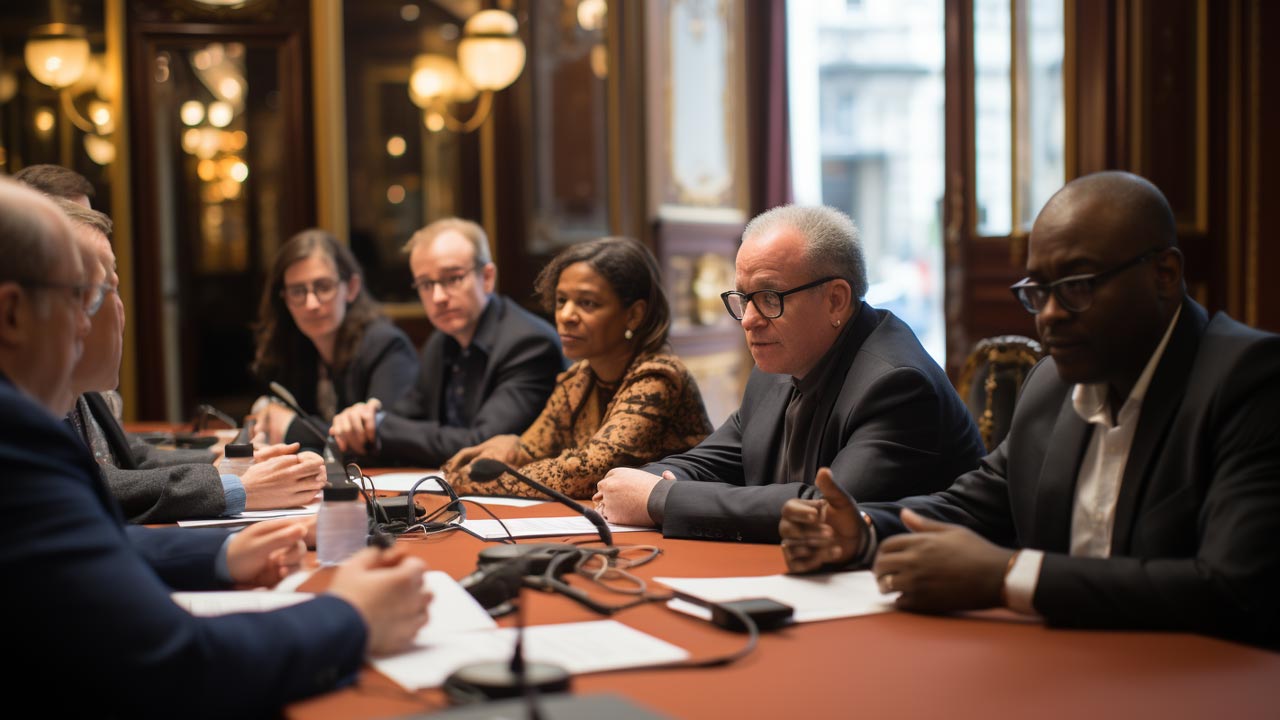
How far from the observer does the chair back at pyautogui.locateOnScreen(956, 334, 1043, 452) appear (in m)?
2.89

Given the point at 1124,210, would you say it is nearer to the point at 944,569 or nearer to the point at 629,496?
the point at 944,569

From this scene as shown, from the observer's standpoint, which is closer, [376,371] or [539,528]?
[539,528]

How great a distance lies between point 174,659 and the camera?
46.0 inches

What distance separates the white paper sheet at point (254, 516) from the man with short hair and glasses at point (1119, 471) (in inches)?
45.8

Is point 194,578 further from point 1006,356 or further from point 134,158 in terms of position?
point 134,158

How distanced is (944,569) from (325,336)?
3186 millimetres

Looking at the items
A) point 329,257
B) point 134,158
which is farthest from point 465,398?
point 134,158

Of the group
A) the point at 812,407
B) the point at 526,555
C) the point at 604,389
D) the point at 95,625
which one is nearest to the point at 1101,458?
the point at 812,407

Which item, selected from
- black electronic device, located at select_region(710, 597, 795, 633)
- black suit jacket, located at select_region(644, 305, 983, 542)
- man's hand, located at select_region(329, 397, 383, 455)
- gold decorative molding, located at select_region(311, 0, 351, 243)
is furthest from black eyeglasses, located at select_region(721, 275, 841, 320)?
gold decorative molding, located at select_region(311, 0, 351, 243)

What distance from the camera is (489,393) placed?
3748mm

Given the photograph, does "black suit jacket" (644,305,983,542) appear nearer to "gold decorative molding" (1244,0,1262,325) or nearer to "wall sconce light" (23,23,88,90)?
"gold decorative molding" (1244,0,1262,325)

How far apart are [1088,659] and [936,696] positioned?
0.24 metres

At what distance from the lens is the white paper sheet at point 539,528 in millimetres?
2244

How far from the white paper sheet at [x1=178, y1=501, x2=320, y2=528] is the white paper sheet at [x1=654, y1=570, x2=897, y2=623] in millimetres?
990
